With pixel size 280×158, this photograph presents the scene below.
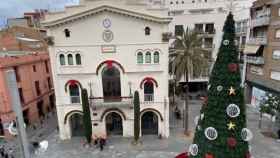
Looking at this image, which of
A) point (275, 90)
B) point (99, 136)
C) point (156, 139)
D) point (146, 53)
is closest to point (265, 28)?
point (275, 90)

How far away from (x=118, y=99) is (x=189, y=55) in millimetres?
8758

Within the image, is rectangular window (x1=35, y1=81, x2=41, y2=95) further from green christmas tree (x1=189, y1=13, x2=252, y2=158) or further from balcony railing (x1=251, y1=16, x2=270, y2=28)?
balcony railing (x1=251, y1=16, x2=270, y2=28)

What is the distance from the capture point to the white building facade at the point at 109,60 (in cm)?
2073

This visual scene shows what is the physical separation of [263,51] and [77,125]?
2636 centimetres

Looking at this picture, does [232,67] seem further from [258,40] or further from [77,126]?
[258,40]

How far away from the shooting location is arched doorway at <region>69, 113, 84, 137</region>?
23781 mm

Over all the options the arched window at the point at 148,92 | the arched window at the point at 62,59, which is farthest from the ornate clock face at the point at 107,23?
the arched window at the point at 148,92

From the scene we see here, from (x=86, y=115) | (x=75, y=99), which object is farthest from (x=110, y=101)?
(x=75, y=99)

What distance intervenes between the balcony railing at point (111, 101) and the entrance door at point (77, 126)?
321 cm

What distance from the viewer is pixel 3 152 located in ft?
64.8

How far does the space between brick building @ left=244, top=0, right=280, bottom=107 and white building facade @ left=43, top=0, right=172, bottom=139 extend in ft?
49.0

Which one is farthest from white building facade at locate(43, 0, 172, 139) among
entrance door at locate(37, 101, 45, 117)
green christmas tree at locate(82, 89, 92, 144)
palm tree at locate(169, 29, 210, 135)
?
entrance door at locate(37, 101, 45, 117)

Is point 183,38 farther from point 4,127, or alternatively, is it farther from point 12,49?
point 12,49

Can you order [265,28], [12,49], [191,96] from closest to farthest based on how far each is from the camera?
1. [265,28]
2. [12,49]
3. [191,96]
